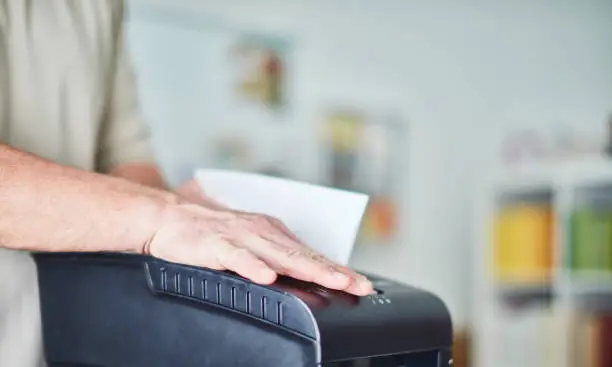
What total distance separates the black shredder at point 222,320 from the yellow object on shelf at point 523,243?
249cm

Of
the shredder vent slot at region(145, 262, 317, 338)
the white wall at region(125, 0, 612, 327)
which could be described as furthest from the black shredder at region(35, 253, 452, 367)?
the white wall at region(125, 0, 612, 327)

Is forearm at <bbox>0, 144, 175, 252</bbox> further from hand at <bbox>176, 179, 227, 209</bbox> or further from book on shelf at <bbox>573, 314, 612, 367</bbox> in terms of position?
book on shelf at <bbox>573, 314, 612, 367</bbox>

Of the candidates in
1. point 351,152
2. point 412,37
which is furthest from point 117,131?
point 412,37

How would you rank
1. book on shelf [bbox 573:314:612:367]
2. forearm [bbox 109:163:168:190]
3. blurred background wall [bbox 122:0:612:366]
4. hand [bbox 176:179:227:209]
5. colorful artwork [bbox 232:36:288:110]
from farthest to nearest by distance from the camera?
book on shelf [bbox 573:314:612:367] < colorful artwork [bbox 232:36:288:110] < blurred background wall [bbox 122:0:612:366] < forearm [bbox 109:163:168:190] < hand [bbox 176:179:227:209]

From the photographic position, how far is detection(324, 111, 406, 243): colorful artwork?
3127 mm

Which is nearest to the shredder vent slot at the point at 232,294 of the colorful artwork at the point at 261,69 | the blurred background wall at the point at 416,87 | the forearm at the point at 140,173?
the forearm at the point at 140,173

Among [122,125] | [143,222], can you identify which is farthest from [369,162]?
[143,222]

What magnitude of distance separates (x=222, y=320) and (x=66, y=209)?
0.16 meters

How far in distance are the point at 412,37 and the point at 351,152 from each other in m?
0.51

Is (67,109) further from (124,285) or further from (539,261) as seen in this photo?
(539,261)

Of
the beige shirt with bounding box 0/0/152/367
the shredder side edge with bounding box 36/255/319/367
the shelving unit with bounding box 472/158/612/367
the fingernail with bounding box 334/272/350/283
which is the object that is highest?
the beige shirt with bounding box 0/0/152/367

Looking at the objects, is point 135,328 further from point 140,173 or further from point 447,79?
point 447,79

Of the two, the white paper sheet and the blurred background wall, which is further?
the blurred background wall

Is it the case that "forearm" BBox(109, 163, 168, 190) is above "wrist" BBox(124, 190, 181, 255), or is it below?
below
